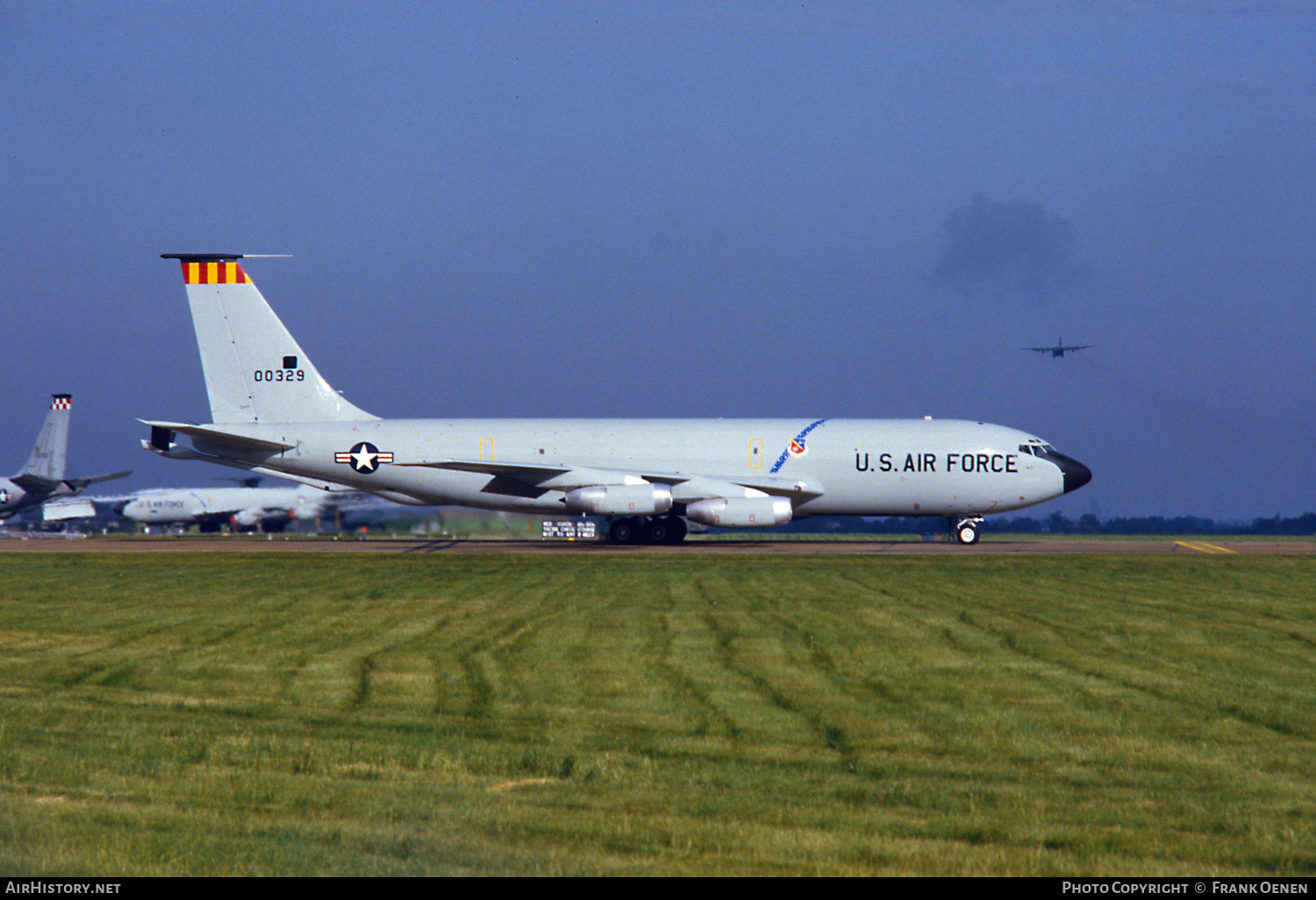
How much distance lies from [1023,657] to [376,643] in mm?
7748

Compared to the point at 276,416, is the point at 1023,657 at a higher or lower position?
lower

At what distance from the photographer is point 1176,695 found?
1216cm

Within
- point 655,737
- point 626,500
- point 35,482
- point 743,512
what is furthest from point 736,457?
point 35,482

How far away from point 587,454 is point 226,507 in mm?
38977

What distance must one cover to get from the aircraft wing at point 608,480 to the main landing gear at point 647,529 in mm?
1460

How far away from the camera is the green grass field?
7223 mm

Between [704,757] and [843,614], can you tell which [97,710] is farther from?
[843,614]

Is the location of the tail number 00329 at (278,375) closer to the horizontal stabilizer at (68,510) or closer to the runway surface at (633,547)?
the runway surface at (633,547)

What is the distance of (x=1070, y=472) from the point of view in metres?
41.2

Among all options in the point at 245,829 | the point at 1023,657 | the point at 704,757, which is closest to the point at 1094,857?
the point at 704,757

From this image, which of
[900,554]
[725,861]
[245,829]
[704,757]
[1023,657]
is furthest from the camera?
[900,554]

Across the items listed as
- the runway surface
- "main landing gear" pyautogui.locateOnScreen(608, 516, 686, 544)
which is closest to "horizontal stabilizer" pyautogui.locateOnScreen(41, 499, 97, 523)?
the runway surface

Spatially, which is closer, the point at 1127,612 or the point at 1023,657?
the point at 1023,657

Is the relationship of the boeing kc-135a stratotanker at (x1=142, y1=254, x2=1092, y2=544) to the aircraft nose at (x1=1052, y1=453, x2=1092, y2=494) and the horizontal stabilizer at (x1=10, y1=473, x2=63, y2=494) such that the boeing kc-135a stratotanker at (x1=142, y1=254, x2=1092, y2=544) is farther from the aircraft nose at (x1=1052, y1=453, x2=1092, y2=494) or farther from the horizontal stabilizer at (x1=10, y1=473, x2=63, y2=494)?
the horizontal stabilizer at (x1=10, y1=473, x2=63, y2=494)
